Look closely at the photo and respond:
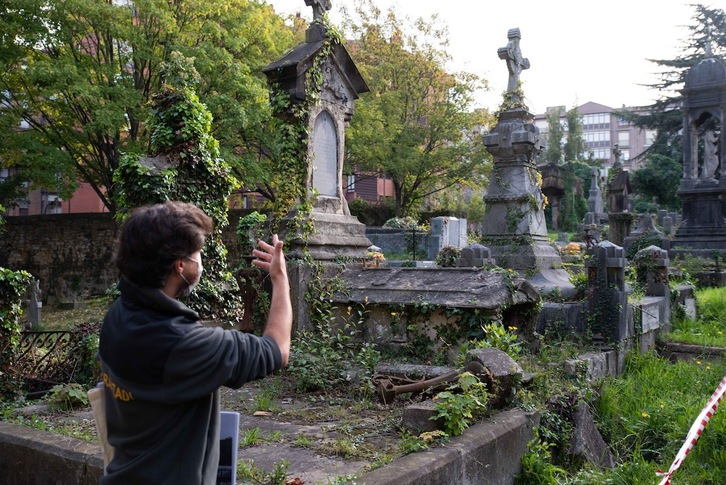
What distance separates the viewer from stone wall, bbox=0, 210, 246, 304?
22.8m

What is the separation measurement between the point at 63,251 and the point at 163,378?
914 inches

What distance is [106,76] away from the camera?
61.5ft

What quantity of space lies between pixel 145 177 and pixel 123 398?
4.89 m

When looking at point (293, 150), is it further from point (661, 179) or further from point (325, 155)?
point (661, 179)

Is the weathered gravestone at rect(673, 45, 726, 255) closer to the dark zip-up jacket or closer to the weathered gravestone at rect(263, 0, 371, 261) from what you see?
the weathered gravestone at rect(263, 0, 371, 261)

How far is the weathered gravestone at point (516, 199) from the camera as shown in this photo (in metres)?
10.6

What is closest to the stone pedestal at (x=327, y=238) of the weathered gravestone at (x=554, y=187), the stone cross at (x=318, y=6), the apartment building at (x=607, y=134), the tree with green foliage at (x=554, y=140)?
the stone cross at (x=318, y=6)

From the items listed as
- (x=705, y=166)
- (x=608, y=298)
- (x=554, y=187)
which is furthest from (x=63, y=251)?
(x=554, y=187)

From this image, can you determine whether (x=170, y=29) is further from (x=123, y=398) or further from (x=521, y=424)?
(x=123, y=398)

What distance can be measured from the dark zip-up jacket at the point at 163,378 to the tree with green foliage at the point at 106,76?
15.6 m

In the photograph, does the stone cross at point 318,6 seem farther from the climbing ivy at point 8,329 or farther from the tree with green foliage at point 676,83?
the tree with green foliage at point 676,83

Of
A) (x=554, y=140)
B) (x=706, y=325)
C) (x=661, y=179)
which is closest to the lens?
(x=706, y=325)

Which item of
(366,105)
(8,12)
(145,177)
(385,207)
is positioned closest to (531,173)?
(145,177)

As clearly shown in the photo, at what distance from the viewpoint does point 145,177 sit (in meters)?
6.68
